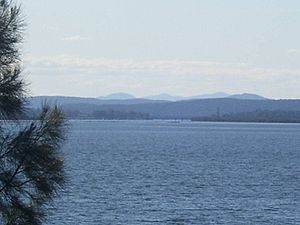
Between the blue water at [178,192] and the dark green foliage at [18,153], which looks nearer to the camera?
the dark green foliage at [18,153]

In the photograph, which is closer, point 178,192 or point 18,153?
point 18,153

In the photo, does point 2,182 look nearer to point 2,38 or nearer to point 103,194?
point 2,38

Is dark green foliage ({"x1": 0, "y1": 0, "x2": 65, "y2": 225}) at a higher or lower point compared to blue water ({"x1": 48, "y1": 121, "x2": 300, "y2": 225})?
higher

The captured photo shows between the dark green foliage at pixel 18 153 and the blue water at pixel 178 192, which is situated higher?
the dark green foliage at pixel 18 153

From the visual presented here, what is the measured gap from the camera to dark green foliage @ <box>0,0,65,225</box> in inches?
518

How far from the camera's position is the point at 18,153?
43.3 feet

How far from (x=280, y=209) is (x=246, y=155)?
52.5m

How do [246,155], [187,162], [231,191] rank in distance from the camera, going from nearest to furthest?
[231,191] < [187,162] < [246,155]

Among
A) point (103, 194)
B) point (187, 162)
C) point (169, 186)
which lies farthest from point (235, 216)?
point (187, 162)

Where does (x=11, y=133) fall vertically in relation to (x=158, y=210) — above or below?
above

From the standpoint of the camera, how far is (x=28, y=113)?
13.4m

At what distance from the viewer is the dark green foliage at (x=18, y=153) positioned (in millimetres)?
13148

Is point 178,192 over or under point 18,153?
under

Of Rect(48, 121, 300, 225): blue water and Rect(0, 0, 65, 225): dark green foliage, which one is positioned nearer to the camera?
Rect(0, 0, 65, 225): dark green foliage
